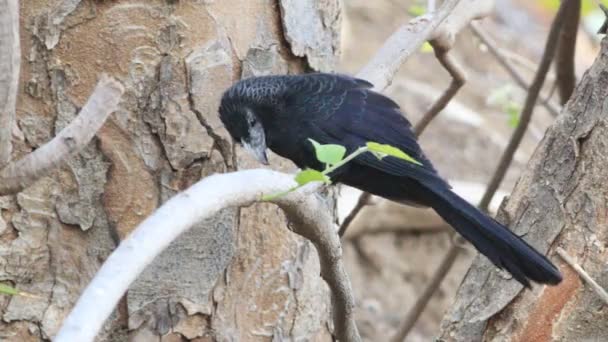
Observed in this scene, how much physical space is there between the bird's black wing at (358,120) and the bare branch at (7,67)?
1.15 meters

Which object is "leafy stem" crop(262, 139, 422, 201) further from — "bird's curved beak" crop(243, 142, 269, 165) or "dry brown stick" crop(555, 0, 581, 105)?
"dry brown stick" crop(555, 0, 581, 105)

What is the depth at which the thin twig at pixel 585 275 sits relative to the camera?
1.97 m

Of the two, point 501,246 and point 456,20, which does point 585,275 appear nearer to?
point 501,246

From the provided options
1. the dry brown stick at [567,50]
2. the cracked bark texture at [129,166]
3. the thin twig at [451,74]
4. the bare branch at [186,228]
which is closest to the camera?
the bare branch at [186,228]

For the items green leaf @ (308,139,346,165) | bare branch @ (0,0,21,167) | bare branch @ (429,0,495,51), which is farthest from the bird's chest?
bare branch @ (0,0,21,167)

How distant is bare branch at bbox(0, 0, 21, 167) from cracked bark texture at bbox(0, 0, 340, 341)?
1.96 feet

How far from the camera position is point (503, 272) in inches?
81.7

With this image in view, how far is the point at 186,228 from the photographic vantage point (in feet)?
4.52

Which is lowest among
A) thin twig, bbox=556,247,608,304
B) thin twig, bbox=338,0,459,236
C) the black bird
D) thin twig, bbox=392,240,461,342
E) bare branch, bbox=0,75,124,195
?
bare branch, bbox=0,75,124,195

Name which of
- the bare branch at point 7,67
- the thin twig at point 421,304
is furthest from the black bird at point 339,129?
the bare branch at point 7,67

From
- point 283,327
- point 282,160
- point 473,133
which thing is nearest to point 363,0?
point 473,133

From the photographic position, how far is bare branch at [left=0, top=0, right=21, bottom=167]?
4.75ft

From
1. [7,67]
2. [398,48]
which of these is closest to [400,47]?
[398,48]

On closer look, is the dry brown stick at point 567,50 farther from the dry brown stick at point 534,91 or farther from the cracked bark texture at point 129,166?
the cracked bark texture at point 129,166
